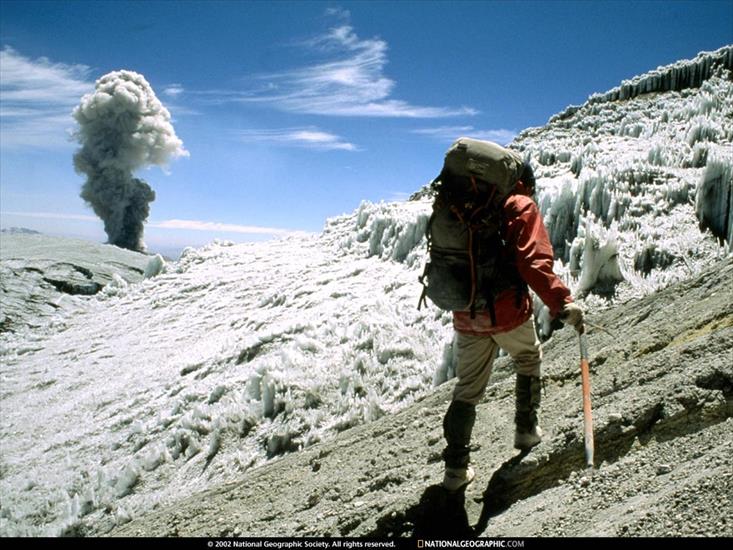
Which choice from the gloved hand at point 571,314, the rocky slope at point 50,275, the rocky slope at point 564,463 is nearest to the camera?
the rocky slope at point 564,463

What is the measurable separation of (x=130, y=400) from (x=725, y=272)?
35.5 feet

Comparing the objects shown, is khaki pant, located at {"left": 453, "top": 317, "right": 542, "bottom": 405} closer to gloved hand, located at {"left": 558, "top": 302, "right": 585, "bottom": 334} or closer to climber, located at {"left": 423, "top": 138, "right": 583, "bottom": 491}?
climber, located at {"left": 423, "top": 138, "right": 583, "bottom": 491}

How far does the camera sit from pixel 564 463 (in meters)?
3.59

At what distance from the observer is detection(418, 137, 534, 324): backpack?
345cm

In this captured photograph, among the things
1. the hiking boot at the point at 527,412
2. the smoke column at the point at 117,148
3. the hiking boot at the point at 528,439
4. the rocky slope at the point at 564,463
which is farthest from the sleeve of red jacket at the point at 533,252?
the smoke column at the point at 117,148

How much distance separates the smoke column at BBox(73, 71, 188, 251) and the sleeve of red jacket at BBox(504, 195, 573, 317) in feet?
215

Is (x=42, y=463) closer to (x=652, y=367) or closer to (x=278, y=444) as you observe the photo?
(x=278, y=444)

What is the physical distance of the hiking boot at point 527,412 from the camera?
387cm

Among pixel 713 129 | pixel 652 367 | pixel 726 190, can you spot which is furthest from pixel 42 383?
pixel 713 129

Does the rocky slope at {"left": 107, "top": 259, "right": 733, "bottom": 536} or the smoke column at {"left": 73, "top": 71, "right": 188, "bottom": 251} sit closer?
the rocky slope at {"left": 107, "top": 259, "right": 733, "bottom": 536}

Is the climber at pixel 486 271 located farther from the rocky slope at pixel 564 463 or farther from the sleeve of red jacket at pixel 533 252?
the rocky slope at pixel 564 463

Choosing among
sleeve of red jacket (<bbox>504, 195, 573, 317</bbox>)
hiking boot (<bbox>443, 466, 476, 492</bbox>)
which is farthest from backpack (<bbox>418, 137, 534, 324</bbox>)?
hiking boot (<bbox>443, 466, 476, 492</bbox>)

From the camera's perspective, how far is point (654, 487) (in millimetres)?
2768

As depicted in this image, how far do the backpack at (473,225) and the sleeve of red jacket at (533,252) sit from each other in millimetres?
109
